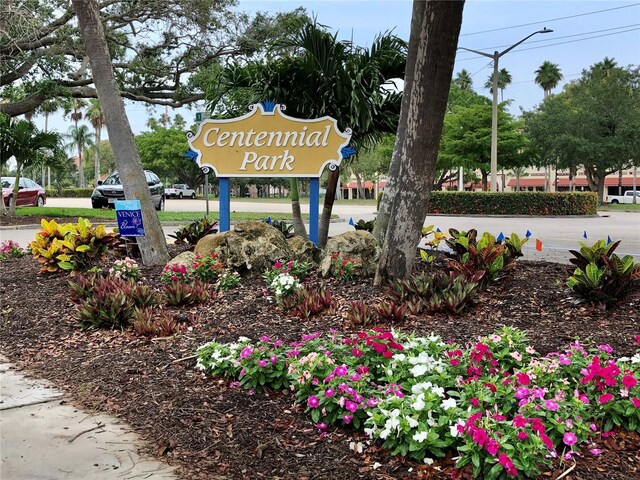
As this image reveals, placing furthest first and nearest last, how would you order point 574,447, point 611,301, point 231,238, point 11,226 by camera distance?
point 11,226
point 231,238
point 611,301
point 574,447

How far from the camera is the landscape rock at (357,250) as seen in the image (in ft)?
21.5

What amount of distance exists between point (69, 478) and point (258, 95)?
6159 millimetres

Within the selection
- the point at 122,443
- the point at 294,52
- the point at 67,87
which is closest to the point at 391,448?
the point at 122,443

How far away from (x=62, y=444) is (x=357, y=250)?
3983mm

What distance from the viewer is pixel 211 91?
31.0ft

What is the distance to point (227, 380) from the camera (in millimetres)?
3869

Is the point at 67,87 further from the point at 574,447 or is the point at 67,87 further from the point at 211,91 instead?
the point at 574,447

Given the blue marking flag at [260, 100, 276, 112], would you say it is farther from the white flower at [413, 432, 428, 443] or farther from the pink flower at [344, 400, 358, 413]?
the white flower at [413, 432, 428, 443]

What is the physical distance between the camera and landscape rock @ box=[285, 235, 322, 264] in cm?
730

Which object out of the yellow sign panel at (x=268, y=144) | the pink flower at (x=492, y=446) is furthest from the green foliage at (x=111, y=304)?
the pink flower at (x=492, y=446)

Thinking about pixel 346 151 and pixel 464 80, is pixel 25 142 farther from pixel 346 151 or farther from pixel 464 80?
pixel 464 80

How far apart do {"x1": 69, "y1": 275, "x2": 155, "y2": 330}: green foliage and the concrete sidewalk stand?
134cm

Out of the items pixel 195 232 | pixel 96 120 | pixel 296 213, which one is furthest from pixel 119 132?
pixel 96 120

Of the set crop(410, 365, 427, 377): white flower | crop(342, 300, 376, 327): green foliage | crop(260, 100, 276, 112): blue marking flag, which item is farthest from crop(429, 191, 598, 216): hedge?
crop(410, 365, 427, 377): white flower
